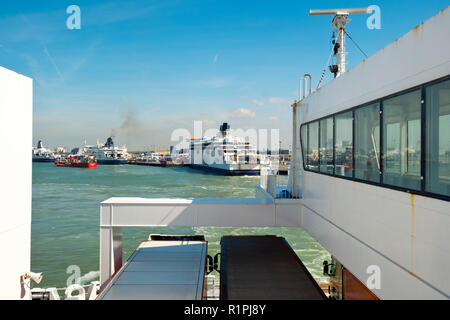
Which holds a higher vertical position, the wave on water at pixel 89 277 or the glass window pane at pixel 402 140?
the glass window pane at pixel 402 140

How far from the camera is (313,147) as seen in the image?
7.48 m

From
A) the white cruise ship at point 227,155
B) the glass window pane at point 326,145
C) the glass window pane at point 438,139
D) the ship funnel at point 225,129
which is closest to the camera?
the glass window pane at point 438,139

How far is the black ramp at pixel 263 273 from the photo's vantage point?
19.6ft

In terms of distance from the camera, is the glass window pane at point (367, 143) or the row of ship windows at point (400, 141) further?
the glass window pane at point (367, 143)

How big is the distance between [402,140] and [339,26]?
22.5 feet

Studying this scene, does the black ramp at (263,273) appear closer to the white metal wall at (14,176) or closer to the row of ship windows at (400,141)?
the row of ship windows at (400,141)

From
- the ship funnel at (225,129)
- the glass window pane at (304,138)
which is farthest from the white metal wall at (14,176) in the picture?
the ship funnel at (225,129)

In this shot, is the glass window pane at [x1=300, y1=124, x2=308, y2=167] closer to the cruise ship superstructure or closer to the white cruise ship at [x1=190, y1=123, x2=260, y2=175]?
the cruise ship superstructure

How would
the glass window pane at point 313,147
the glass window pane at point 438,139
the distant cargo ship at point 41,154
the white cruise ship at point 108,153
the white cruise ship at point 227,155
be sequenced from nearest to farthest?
the glass window pane at point 438,139 < the glass window pane at point 313,147 < the white cruise ship at point 227,155 < the white cruise ship at point 108,153 < the distant cargo ship at point 41,154

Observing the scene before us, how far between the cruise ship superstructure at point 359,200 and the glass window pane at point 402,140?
0.04 ft

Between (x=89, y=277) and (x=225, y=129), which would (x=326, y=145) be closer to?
(x=89, y=277)

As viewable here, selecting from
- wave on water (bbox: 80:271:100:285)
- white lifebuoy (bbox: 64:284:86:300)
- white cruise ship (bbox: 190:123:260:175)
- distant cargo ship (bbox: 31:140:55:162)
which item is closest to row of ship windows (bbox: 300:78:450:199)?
white lifebuoy (bbox: 64:284:86:300)

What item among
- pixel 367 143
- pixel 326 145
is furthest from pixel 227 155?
pixel 367 143
